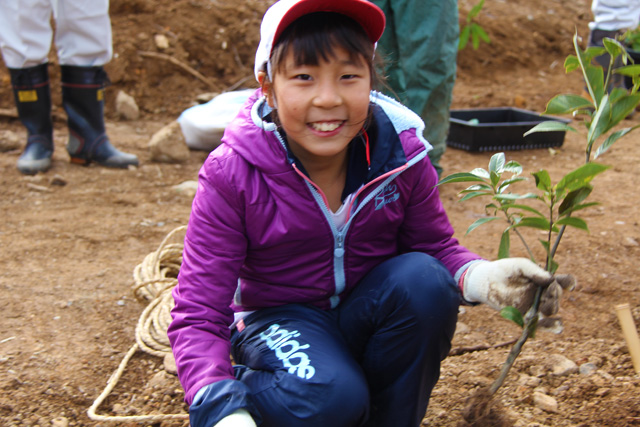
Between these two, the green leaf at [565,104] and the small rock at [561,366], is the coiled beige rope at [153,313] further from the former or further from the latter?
the green leaf at [565,104]

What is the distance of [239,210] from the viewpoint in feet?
4.35

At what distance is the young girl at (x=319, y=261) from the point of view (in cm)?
124

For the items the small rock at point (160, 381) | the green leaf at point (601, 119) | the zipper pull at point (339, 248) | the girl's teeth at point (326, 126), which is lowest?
the small rock at point (160, 381)

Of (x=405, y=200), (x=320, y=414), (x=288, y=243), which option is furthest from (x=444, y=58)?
(x=320, y=414)

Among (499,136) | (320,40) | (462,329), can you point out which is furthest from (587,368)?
(499,136)

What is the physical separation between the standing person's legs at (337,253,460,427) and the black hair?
463 mm

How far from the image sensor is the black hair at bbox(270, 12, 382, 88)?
1258mm

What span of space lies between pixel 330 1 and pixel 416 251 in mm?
606

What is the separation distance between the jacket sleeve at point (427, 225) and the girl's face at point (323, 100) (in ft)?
0.69

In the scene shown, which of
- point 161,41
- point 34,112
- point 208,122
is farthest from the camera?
point 161,41

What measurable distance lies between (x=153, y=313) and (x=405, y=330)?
3.07 ft

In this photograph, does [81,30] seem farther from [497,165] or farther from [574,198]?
[574,198]

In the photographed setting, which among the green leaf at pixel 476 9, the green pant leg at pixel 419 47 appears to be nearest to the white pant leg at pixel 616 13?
the green leaf at pixel 476 9

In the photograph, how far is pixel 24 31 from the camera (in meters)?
3.02
